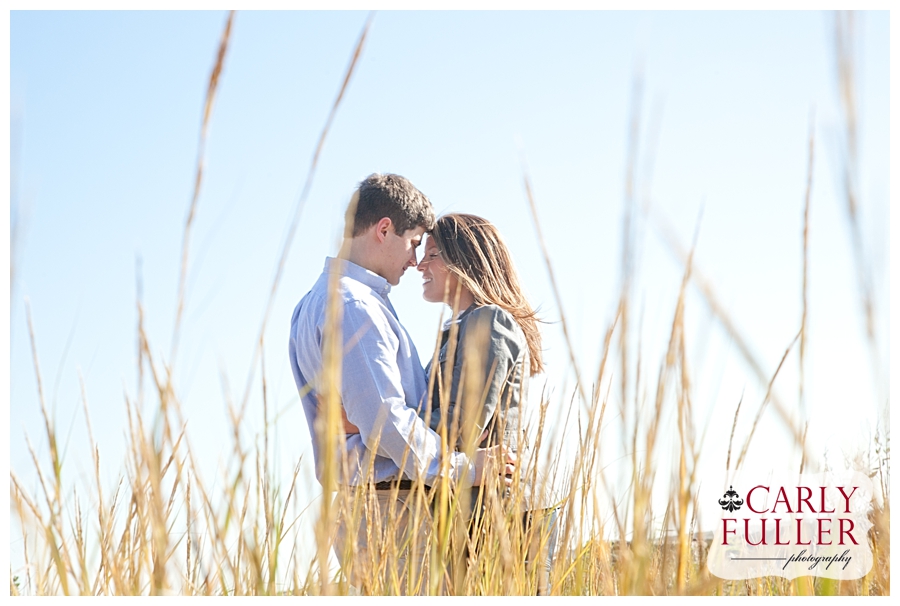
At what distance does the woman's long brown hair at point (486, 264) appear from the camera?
1954 millimetres

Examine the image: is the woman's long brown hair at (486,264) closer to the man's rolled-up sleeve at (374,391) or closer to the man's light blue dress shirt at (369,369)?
the man's light blue dress shirt at (369,369)

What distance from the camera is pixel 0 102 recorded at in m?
1.23

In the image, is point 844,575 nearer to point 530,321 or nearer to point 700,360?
point 700,360

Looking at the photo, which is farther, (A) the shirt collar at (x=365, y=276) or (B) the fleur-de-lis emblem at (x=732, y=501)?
(A) the shirt collar at (x=365, y=276)

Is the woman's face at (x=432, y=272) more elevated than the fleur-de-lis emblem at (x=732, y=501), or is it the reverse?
the woman's face at (x=432, y=272)

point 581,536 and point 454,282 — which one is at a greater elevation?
point 454,282

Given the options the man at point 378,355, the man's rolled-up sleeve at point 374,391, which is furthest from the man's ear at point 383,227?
the man's rolled-up sleeve at point 374,391

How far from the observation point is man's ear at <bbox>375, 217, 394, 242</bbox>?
2.01 metres

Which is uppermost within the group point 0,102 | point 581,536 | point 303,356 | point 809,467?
point 0,102

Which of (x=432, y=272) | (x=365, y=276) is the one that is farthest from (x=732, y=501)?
(x=432, y=272)

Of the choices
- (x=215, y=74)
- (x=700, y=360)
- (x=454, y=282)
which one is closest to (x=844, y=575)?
(x=700, y=360)

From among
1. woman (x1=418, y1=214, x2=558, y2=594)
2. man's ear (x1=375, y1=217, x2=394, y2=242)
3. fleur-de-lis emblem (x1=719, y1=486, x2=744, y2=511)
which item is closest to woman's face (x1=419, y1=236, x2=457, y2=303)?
woman (x1=418, y1=214, x2=558, y2=594)
